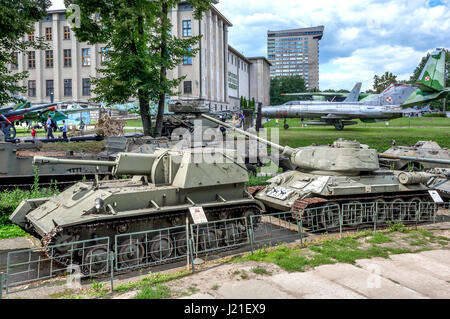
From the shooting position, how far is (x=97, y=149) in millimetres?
20078

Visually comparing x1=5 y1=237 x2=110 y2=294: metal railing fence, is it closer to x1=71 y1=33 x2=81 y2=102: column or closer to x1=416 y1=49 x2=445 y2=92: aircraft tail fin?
x1=416 y1=49 x2=445 y2=92: aircraft tail fin

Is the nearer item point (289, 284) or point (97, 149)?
point (289, 284)

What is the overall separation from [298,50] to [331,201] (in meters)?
179

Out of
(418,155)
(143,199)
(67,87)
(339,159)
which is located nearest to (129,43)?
(339,159)

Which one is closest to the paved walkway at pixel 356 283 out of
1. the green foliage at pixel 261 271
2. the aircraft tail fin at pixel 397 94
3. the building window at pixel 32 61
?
the green foliage at pixel 261 271

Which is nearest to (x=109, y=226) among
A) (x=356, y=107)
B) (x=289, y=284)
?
(x=289, y=284)

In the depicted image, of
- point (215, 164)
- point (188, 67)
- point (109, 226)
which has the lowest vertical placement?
point (109, 226)

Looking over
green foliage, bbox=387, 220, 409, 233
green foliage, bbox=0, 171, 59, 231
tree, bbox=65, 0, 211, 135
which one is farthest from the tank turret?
tree, bbox=65, 0, 211, 135

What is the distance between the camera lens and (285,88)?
346ft

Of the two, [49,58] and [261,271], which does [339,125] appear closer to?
[261,271]

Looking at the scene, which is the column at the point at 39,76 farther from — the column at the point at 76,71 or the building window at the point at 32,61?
the column at the point at 76,71

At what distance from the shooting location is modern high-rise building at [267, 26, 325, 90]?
179 metres

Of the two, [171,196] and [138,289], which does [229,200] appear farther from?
[138,289]
